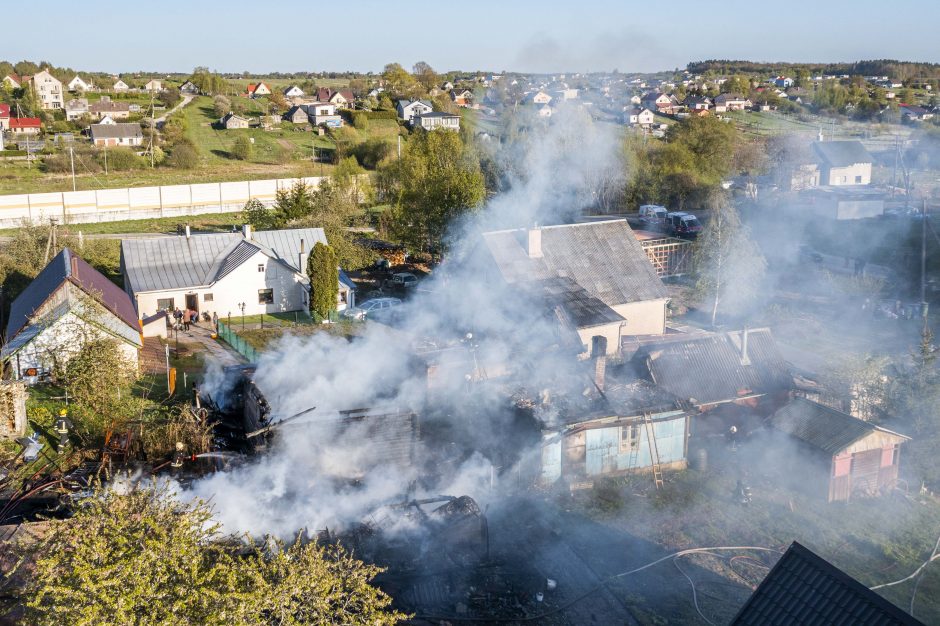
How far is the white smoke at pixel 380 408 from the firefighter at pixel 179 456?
5.87ft

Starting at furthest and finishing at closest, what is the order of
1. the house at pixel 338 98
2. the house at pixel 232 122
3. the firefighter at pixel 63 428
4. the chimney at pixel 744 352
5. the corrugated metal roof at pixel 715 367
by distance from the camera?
the house at pixel 338 98 < the house at pixel 232 122 < the chimney at pixel 744 352 < the corrugated metal roof at pixel 715 367 < the firefighter at pixel 63 428

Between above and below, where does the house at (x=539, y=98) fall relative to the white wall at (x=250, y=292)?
above

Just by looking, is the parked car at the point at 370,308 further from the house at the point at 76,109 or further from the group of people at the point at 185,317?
the house at the point at 76,109

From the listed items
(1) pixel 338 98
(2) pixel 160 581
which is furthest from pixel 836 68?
(2) pixel 160 581

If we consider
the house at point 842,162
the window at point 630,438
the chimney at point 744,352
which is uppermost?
the house at point 842,162

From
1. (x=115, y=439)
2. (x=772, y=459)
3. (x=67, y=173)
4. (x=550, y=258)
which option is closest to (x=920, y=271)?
(x=550, y=258)

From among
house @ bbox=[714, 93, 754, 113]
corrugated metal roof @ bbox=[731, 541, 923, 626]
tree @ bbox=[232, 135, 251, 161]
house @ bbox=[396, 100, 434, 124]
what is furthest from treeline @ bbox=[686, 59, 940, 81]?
corrugated metal roof @ bbox=[731, 541, 923, 626]

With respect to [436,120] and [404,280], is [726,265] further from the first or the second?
[436,120]

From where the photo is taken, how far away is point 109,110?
241 feet

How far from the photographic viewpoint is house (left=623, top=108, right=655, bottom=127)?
5306 cm

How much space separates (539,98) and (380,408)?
149 feet

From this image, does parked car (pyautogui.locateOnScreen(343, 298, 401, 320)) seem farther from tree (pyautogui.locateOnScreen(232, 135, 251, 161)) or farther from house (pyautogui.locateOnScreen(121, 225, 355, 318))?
tree (pyautogui.locateOnScreen(232, 135, 251, 161))

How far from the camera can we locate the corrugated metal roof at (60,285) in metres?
19.3

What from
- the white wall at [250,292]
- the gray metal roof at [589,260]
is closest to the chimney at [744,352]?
the gray metal roof at [589,260]
